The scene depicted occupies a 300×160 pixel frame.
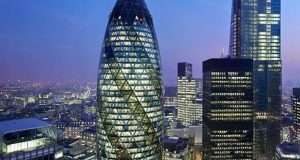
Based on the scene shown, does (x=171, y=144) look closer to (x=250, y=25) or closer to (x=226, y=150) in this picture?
(x=226, y=150)

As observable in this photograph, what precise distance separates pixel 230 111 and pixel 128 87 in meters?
50.4

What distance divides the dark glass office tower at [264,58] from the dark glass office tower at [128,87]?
7792 cm

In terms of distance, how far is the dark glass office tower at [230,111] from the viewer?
4540 inches

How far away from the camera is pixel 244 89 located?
11662cm

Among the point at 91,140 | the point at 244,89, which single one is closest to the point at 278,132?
the point at 244,89

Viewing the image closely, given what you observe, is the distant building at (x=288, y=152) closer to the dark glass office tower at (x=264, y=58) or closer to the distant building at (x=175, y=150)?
the dark glass office tower at (x=264, y=58)

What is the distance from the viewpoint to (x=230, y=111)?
11569cm

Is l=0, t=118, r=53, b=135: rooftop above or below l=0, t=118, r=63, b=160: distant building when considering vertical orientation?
above

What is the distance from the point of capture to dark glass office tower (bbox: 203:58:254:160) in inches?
4540

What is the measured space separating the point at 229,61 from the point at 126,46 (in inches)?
2039

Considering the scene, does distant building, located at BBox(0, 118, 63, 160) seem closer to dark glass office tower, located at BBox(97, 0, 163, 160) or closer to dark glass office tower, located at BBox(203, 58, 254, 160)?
dark glass office tower, located at BBox(97, 0, 163, 160)

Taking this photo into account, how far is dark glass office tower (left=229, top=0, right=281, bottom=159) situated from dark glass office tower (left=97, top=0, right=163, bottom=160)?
7792cm

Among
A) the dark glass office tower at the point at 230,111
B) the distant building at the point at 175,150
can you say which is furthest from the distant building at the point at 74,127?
the dark glass office tower at the point at 230,111

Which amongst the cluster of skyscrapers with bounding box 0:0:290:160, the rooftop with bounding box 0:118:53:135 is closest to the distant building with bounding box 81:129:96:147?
→ the cluster of skyscrapers with bounding box 0:0:290:160
